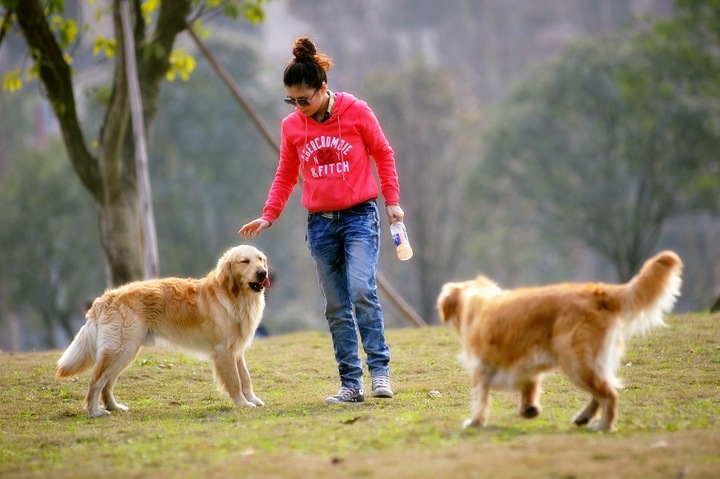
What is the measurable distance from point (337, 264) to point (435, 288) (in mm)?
34432

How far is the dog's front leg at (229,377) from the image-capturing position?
28.0 ft

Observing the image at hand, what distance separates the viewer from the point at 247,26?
6462cm

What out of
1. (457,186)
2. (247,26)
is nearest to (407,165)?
(457,186)

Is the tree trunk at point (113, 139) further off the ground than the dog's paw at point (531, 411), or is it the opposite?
the tree trunk at point (113, 139)

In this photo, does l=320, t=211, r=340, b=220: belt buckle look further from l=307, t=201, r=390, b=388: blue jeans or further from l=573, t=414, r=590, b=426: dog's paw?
l=573, t=414, r=590, b=426: dog's paw

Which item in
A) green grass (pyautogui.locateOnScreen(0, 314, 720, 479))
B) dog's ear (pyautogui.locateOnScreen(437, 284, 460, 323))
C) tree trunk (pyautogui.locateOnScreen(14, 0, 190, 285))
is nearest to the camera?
green grass (pyautogui.locateOnScreen(0, 314, 720, 479))

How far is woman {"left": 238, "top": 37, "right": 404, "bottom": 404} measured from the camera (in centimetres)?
798

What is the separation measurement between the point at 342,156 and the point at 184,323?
6.70 ft

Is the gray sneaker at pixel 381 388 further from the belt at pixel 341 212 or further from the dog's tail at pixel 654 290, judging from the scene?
the dog's tail at pixel 654 290

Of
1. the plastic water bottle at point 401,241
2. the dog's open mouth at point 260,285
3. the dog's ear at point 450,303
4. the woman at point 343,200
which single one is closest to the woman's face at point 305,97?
the woman at point 343,200

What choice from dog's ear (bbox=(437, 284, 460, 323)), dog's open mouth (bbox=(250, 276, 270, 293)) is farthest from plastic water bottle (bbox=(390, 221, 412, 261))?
dog's open mouth (bbox=(250, 276, 270, 293))

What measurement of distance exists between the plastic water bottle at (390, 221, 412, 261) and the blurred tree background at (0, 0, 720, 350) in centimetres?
2435

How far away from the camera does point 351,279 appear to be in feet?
26.4

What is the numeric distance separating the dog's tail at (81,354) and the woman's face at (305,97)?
2455 mm
